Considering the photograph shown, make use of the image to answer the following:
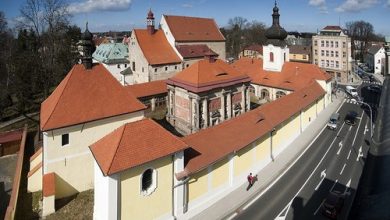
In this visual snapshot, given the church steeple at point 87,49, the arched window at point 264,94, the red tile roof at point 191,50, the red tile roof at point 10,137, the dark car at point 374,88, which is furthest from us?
the dark car at point 374,88

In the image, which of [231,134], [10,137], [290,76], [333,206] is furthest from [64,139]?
[290,76]

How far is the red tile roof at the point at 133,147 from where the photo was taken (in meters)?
14.5

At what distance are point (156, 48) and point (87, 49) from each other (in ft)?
81.6

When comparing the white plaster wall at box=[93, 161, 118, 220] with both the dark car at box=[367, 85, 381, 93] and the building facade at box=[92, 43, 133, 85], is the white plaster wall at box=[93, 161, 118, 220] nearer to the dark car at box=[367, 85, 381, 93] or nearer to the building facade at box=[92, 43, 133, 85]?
the building facade at box=[92, 43, 133, 85]

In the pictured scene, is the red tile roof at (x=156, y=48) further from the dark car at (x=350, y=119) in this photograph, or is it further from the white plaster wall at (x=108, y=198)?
the white plaster wall at (x=108, y=198)

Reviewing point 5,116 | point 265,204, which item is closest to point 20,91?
point 5,116

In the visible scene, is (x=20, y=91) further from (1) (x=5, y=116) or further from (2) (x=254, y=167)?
(2) (x=254, y=167)

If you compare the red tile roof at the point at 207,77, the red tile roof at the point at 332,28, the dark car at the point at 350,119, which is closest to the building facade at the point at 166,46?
the red tile roof at the point at 207,77

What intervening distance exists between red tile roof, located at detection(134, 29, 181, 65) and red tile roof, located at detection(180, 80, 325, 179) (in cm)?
2090

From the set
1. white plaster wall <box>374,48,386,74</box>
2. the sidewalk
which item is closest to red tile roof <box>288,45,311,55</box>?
white plaster wall <box>374,48,386,74</box>

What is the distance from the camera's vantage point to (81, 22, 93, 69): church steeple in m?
21.0

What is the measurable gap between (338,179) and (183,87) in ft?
52.5

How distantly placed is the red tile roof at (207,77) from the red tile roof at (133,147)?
12.9 meters

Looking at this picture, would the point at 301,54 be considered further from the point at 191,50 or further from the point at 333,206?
the point at 333,206
